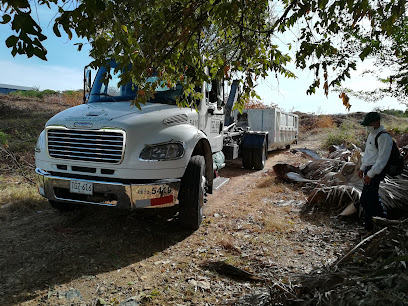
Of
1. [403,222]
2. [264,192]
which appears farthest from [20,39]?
[264,192]

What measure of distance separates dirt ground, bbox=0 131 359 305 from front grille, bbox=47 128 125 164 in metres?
1.13

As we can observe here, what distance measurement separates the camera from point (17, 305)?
289cm

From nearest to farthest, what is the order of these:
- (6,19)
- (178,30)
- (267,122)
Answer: (6,19) < (178,30) < (267,122)

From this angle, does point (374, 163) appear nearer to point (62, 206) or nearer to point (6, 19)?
point (6, 19)

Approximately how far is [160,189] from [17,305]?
188 cm

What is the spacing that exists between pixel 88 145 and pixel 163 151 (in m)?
0.98

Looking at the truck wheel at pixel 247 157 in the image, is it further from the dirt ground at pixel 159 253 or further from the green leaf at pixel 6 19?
the green leaf at pixel 6 19

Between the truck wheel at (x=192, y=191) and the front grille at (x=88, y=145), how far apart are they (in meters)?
0.97

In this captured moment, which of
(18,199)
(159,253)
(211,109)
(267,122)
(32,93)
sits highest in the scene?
(32,93)

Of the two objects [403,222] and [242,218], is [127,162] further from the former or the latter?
[403,222]

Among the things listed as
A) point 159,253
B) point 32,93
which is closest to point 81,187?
point 159,253

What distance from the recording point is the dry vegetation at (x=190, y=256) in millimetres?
2764

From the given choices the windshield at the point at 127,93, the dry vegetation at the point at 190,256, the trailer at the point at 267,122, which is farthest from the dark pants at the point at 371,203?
the trailer at the point at 267,122

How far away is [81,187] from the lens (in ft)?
13.3
